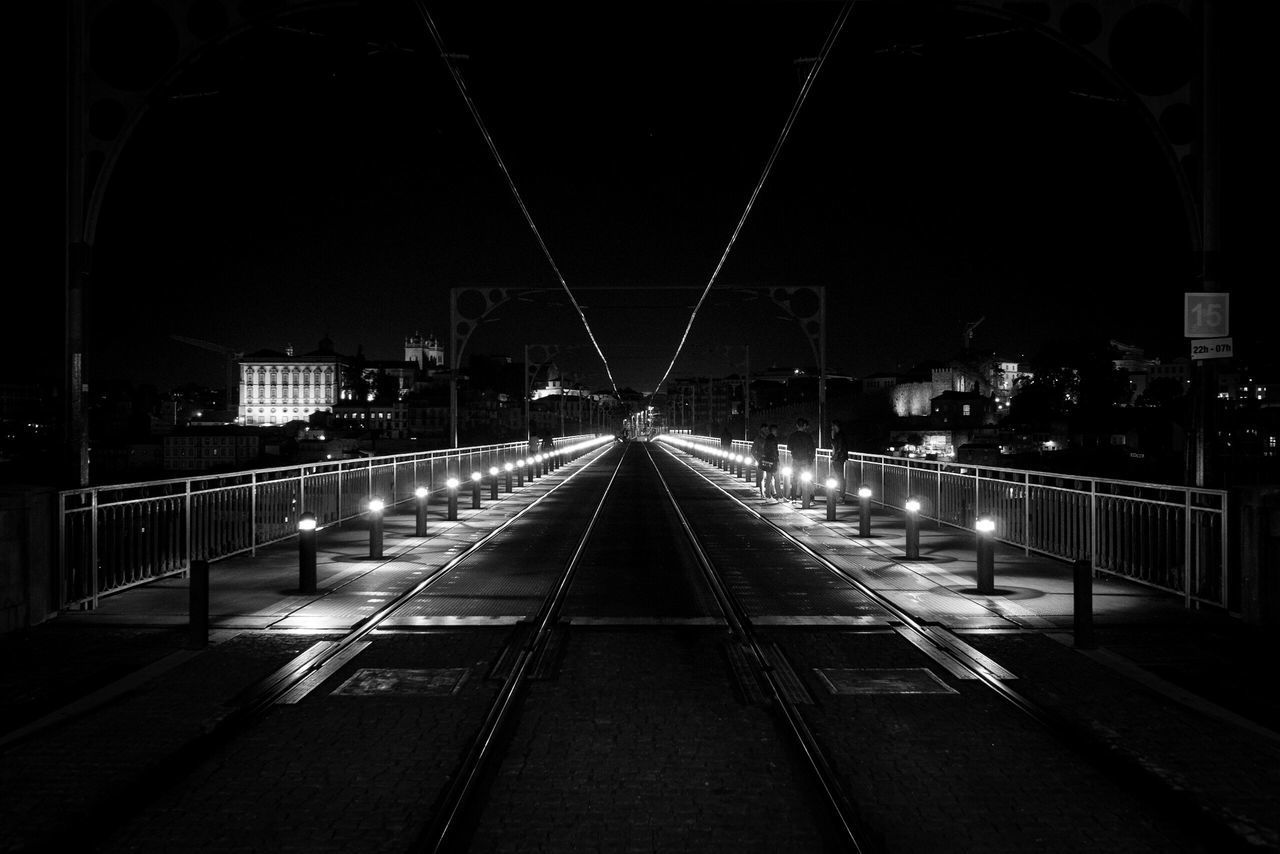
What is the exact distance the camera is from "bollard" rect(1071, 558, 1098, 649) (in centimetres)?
875

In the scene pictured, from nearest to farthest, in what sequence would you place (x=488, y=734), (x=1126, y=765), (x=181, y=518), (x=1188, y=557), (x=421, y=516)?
(x=1126, y=765)
(x=488, y=734)
(x=1188, y=557)
(x=181, y=518)
(x=421, y=516)

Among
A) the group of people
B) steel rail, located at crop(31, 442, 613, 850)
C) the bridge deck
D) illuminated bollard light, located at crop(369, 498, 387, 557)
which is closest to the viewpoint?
steel rail, located at crop(31, 442, 613, 850)

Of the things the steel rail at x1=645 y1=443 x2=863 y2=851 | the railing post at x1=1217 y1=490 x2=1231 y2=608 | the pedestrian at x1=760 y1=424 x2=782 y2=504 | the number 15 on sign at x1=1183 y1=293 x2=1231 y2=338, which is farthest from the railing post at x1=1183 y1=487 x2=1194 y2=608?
the pedestrian at x1=760 y1=424 x2=782 y2=504

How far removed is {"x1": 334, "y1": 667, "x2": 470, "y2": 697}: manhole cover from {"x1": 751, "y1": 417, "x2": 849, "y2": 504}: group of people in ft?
47.8

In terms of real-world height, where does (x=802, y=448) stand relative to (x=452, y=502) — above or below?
above

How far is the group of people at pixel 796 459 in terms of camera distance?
23.5 m

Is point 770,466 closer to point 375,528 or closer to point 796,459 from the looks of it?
point 796,459

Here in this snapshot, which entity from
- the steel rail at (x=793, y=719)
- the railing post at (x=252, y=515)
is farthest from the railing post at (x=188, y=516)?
the steel rail at (x=793, y=719)

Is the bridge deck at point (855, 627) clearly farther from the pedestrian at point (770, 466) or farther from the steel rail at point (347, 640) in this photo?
the pedestrian at point (770, 466)

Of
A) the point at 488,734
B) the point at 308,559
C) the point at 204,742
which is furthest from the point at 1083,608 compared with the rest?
the point at 308,559

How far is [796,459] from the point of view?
23.7 metres

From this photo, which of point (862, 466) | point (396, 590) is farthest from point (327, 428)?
point (396, 590)

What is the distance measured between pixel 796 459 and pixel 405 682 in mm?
16970

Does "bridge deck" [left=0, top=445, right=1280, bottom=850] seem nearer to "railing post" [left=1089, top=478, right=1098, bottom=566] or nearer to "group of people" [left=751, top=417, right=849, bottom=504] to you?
"railing post" [left=1089, top=478, right=1098, bottom=566]
